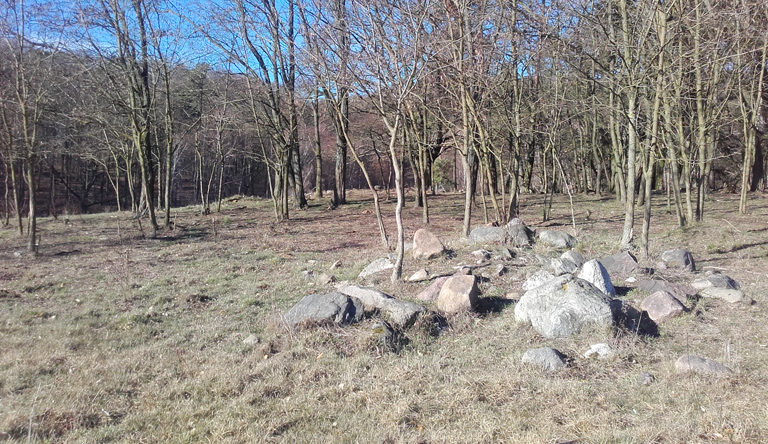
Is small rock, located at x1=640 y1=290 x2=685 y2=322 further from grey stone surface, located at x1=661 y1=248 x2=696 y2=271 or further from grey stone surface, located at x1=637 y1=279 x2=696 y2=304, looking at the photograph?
grey stone surface, located at x1=661 y1=248 x2=696 y2=271

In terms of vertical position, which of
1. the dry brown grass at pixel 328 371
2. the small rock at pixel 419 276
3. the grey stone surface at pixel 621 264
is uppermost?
the grey stone surface at pixel 621 264

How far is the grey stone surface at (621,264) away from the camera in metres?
7.06

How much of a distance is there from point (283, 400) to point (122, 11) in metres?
12.0

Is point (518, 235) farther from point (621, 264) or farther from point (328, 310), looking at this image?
point (328, 310)

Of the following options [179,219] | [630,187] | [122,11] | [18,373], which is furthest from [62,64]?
[630,187]

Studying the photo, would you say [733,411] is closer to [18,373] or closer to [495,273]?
[495,273]

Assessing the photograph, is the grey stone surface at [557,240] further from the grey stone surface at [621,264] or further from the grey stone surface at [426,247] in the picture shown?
the grey stone surface at [426,247]

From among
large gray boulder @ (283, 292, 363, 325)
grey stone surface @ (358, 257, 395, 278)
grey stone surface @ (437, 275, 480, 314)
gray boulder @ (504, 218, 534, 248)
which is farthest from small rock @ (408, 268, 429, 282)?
gray boulder @ (504, 218, 534, 248)

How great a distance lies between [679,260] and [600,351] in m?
3.87

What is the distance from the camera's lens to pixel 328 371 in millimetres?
4406

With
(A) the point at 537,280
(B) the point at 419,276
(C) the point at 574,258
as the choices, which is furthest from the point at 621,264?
(B) the point at 419,276

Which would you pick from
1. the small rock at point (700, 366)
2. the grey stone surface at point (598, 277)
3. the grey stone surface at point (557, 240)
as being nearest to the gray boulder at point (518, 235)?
the grey stone surface at point (557, 240)

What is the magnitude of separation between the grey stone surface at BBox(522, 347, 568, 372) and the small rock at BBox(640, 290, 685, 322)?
157 centimetres

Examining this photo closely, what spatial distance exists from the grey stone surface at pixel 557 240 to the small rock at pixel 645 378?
5208mm
